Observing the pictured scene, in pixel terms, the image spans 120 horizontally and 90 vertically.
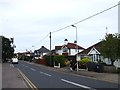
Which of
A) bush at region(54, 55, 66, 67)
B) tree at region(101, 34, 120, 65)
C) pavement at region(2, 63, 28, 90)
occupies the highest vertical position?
tree at region(101, 34, 120, 65)

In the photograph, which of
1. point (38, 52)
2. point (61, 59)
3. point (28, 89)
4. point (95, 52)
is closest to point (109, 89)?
point (28, 89)

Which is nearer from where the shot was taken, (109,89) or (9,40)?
(109,89)

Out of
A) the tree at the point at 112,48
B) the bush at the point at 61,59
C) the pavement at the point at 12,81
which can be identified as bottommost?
the pavement at the point at 12,81

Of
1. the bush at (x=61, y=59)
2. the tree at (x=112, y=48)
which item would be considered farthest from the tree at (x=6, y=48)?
the tree at (x=112, y=48)

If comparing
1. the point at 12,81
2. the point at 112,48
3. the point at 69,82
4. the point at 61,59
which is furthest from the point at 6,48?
the point at 69,82

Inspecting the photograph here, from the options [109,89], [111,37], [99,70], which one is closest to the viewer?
[109,89]

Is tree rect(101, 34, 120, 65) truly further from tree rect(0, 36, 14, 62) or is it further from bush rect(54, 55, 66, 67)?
tree rect(0, 36, 14, 62)

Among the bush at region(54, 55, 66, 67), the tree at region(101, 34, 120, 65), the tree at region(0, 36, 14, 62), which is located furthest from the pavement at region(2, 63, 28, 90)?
the tree at region(0, 36, 14, 62)

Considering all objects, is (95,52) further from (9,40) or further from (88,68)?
(9,40)

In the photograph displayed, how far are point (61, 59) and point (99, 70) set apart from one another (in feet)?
76.3

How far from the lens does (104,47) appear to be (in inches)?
1880

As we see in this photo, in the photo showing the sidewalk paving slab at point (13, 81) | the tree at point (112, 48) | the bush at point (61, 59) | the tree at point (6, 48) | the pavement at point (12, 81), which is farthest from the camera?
the tree at point (6, 48)

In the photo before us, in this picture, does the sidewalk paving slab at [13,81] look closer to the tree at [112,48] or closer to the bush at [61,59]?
the tree at [112,48]

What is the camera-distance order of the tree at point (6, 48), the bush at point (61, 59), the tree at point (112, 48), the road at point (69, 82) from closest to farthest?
1. the road at point (69, 82)
2. the tree at point (112, 48)
3. the bush at point (61, 59)
4. the tree at point (6, 48)
